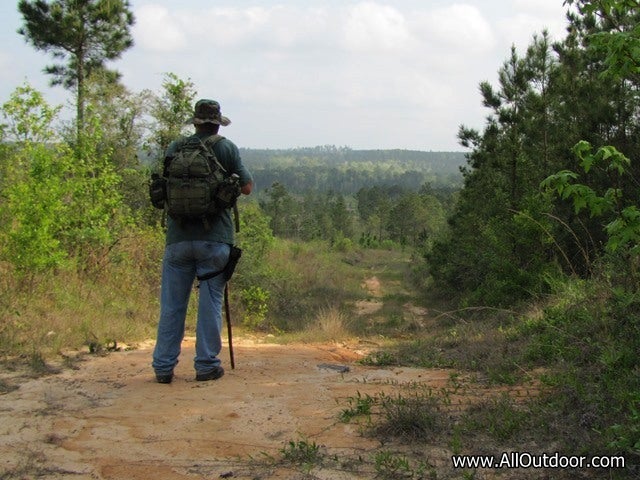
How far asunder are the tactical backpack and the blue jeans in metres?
0.24

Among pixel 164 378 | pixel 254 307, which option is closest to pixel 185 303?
Answer: pixel 164 378

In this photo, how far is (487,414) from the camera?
3174 millimetres

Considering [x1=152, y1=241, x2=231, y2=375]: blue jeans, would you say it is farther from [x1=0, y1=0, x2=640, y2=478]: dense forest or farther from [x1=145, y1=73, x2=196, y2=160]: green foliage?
[x1=145, y1=73, x2=196, y2=160]: green foliage

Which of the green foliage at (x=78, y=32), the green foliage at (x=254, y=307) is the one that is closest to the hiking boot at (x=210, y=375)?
the green foliage at (x=254, y=307)

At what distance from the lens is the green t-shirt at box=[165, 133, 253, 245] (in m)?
4.36

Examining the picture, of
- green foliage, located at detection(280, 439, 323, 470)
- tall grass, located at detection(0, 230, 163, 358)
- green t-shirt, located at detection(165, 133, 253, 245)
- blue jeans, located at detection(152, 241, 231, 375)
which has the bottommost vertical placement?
tall grass, located at detection(0, 230, 163, 358)

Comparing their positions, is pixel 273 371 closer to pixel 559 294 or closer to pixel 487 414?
pixel 487 414

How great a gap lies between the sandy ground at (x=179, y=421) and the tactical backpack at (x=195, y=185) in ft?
4.09

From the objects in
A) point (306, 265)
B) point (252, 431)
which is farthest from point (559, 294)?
point (306, 265)

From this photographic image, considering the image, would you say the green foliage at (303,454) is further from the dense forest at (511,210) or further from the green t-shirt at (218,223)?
the green t-shirt at (218,223)

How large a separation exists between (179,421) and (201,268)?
1316 millimetres

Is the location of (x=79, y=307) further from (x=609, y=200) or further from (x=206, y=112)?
(x=609, y=200)

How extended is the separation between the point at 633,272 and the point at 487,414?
220cm

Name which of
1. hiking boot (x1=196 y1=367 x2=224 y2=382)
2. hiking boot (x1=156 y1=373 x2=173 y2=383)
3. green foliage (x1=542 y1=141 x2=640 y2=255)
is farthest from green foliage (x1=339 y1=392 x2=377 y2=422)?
green foliage (x1=542 y1=141 x2=640 y2=255)
